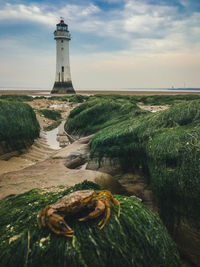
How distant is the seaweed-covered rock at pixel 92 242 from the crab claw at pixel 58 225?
0.06 m

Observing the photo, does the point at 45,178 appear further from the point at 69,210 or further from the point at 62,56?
the point at 62,56

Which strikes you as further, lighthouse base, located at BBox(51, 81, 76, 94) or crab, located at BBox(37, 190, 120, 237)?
lighthouse base, located at BBox(51, 81, 76, 94)

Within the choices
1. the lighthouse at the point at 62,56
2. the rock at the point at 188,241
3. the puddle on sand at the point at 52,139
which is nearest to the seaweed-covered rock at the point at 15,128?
the puddle on sand at the point at 52,139

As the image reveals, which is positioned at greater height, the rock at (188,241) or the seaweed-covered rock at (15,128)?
the seaweed-covered rock at (15,128)

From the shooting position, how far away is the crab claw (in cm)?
202

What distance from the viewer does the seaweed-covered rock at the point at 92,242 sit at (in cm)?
201

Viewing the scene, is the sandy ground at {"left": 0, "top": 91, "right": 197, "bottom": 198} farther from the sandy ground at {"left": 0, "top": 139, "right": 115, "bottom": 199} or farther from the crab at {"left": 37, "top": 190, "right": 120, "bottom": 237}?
the crab at {"left": 37, "top": 190, "right": 120, "bottom": 237}

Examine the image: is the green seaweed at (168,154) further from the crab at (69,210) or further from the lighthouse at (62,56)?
the lighthouse at (62,56)

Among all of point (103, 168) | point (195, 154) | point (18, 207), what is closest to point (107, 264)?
point (18, 207)

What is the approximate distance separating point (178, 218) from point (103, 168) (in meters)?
2.16

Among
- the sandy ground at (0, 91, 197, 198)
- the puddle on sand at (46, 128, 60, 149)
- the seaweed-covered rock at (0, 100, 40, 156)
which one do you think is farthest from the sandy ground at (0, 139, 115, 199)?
the puddle on sand at (46, 128, 60, 149)

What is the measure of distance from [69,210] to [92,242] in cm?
37

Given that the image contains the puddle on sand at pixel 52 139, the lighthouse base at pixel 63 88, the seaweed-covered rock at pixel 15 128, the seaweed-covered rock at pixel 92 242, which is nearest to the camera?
the seaweed-covered rock at pixel 92 242

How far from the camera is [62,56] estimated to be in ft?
128
